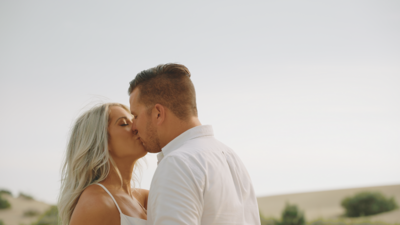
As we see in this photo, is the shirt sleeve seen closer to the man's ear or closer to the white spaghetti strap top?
the man's ear

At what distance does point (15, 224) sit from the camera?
97.5 feet

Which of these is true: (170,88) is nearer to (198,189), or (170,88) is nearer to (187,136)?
(187,136)

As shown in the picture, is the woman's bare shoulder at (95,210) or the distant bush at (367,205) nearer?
the woman's bare shoulder at (95,210)

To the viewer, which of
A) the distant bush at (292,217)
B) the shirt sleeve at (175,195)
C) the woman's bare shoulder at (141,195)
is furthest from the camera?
the distant bush at (292,217)

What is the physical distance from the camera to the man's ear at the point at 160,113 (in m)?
2.76

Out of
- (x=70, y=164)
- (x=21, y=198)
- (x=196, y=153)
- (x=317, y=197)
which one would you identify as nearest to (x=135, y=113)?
(x=196, y=153)

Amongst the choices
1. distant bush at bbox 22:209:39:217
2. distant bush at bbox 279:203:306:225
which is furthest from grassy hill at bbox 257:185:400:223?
distant bush at bbox 22:209:39:217

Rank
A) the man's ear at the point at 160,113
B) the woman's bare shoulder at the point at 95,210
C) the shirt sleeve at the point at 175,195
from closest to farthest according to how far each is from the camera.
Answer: the shirt sleeve at the point at 175,195, the man's ear at the point at 160,113, the woman's bare shoulder at the point at 95,210

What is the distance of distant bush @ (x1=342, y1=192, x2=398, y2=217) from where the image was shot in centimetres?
2856

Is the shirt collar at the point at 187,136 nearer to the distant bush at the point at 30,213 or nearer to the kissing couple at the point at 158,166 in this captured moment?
the kissing couple at the point at 158,166

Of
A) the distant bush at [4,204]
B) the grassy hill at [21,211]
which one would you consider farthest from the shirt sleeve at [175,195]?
the distant bush at [4,204]

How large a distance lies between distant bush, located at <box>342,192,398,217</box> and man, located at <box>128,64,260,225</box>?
2907cm

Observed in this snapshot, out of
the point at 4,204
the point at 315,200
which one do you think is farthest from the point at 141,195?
the point at 315,200

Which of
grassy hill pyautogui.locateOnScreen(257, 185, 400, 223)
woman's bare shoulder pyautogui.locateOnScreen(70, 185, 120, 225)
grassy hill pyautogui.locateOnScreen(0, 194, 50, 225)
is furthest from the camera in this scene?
grassy hill pyautogui.locateOnScreen(257, 185, 400, 223)
